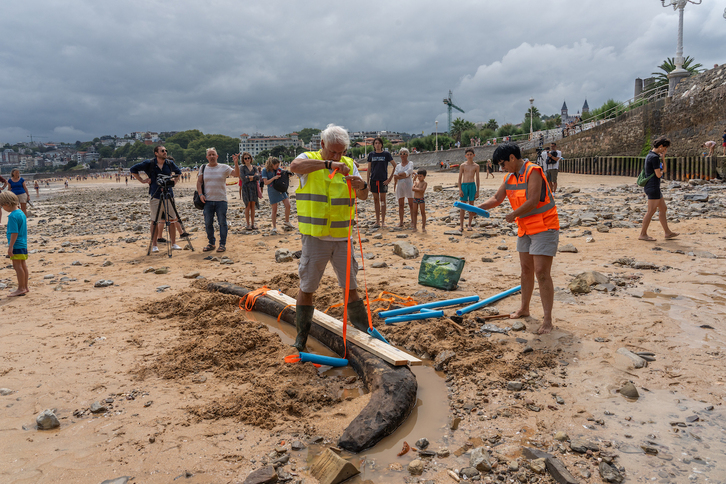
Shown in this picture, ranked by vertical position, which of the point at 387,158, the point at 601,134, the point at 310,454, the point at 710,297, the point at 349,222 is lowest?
the point at 310,454

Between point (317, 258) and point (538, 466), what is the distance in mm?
2283

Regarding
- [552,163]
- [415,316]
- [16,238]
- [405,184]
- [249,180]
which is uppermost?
[552,163]

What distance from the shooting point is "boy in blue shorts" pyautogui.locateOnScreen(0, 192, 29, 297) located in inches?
227

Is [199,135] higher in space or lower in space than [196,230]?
higher

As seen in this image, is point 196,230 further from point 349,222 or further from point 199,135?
point 199,135

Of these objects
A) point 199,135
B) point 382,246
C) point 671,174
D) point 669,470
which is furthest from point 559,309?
point 199,135

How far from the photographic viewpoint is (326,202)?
3672 millimetres

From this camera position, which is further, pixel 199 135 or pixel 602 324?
pixel 199 135

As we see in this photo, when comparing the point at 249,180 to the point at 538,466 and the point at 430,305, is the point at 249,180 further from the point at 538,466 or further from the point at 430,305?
the point at 538,466

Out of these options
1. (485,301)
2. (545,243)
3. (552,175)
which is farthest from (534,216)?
(552,175)

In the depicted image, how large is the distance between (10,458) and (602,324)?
510 centimetres

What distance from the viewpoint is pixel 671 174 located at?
18.0 metres

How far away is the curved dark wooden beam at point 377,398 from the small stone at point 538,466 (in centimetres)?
91

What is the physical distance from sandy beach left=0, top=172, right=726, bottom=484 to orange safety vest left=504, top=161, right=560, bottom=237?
3.61ft
